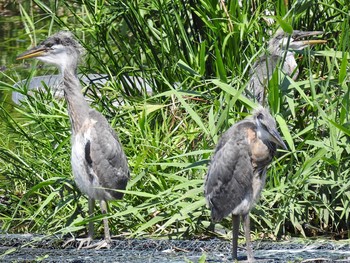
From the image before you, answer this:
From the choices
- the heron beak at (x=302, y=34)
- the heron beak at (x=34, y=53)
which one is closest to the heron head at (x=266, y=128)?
the heron beak at (x=302, y=34)

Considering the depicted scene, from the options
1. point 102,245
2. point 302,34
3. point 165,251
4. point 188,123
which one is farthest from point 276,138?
point 302,34

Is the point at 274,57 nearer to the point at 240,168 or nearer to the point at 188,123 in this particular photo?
the point at 188,123

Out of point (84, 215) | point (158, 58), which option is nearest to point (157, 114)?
point (158, 58)

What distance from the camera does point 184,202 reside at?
6.90m

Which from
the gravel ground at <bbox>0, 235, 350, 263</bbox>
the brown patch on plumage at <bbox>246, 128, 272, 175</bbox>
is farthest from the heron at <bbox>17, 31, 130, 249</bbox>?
the brown patch on plumage at <bbox>246, 128, 272, 175</bbox>

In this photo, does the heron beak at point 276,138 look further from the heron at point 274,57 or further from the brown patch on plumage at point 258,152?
Answer: the heron at point 274,57

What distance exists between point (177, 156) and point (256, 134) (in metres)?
0.86

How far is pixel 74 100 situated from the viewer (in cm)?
730

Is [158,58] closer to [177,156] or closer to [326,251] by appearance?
[177,156]

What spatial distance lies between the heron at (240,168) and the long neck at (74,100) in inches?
58.2

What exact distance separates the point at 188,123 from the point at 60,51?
3.51ft

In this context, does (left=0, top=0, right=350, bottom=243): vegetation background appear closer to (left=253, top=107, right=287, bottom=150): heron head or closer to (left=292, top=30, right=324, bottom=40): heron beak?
(left=292, top=30, right=324, bottom=40): heron beak

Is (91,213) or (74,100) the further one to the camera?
(74,100)

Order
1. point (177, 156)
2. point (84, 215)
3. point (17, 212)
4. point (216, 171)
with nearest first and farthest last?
point (216, 171)
point (177, 156)
point (84, 215)
point (17, 212)
